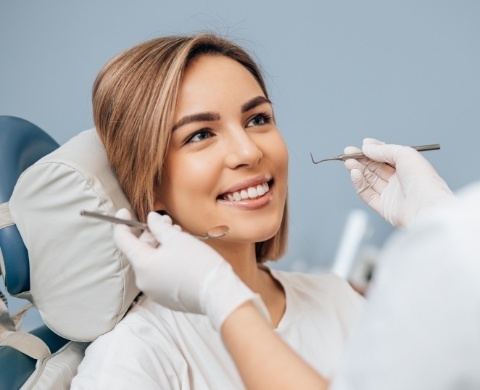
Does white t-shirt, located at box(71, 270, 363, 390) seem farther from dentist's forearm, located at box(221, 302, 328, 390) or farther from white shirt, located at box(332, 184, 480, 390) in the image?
white shirt, located at box(332, 184, 480, 390)

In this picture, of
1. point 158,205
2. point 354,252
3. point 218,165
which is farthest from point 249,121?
point 354,252

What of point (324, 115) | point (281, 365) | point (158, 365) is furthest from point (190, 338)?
point (324, 115)

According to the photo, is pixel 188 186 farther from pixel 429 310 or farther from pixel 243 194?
pixel 429 310

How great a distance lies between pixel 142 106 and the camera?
1.32m

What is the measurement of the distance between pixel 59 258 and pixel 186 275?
1.64 ft

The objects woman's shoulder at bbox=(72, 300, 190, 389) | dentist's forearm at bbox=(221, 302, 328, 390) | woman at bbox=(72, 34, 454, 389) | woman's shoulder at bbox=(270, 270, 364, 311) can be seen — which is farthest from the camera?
woman's shoulder at bbox=(270, 270, 364, 311)

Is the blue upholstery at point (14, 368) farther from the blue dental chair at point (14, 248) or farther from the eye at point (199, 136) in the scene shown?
the eye at point (199, 136)

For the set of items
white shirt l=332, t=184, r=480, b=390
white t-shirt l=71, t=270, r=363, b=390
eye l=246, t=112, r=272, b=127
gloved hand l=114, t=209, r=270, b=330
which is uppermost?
white shirt l=332, t=184, r=480, b=390

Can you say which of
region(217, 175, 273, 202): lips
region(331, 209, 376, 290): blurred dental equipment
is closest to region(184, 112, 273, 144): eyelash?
region(217, 175, 273, 202): lips

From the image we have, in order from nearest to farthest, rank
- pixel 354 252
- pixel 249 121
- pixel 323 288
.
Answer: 1. pixel 249 121
2. pixel 323 288
3. pixel 354 252

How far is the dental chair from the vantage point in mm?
1246

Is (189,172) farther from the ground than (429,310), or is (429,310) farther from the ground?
(429,310)

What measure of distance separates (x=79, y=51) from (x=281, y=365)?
4.89ft

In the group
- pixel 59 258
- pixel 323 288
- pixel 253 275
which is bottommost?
pixel 323 288
